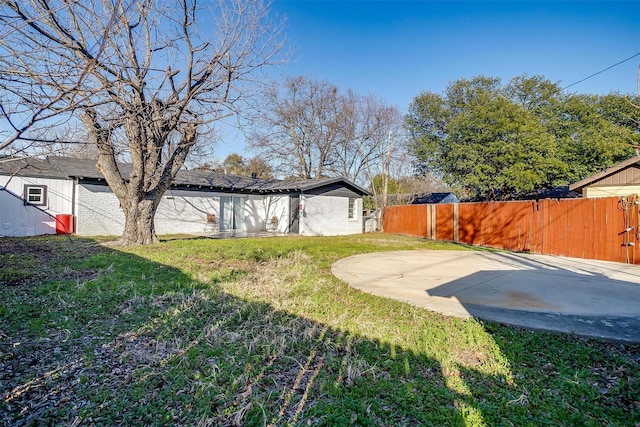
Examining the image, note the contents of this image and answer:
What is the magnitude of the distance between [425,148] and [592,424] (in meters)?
20.2

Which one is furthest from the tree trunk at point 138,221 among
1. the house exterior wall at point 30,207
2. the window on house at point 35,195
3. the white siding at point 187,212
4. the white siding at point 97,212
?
the window on house at point 35,195

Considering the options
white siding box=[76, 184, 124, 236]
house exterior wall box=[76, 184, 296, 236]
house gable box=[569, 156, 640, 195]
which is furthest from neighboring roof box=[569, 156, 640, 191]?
white siding box=[76, 184, 124, 236]

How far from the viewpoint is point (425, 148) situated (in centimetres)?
2073

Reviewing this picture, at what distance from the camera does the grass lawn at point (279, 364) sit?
209cm

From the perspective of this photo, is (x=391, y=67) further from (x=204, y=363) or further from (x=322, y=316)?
(x=204, y=363)

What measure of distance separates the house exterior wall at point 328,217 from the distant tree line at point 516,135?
665 cm

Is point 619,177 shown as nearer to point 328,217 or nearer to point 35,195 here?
point 328,217

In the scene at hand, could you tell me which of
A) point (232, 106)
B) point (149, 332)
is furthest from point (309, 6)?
point (149, 332)

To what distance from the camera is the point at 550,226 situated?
32.0ft

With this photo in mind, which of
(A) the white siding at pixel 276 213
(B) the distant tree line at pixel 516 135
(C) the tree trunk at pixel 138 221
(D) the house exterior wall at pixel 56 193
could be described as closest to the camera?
(C) the tree trunk at pixel 138 221

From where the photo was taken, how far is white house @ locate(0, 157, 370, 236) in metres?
11.7

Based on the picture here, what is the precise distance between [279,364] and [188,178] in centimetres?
1406

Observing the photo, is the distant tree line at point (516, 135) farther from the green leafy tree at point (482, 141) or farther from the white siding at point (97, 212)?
the white siding at point (97, 212)

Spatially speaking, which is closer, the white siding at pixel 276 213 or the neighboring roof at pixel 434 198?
the white siding at pixel 276 213
